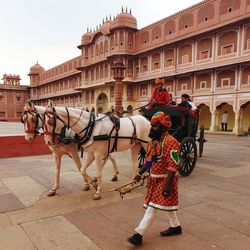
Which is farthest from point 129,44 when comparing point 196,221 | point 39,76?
point 39,76

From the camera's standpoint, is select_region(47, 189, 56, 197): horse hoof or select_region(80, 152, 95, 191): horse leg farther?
select_region(80, 152, 95, 191): horse leg

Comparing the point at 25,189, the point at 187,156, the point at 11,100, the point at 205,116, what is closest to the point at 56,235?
the point at 25,189

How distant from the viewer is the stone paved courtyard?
9.27 ft

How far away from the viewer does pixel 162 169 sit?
2.73 metres

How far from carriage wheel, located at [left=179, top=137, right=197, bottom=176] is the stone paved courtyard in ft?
0.74

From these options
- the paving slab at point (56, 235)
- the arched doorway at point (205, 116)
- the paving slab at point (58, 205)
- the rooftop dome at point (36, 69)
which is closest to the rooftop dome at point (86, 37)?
the arched doorway at point (205, 116)

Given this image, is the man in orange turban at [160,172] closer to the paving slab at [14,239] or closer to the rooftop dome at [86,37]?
the paving slab at [14,239]

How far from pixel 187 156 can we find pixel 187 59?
66.5 ft

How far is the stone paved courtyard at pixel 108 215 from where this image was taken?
2.83 metres

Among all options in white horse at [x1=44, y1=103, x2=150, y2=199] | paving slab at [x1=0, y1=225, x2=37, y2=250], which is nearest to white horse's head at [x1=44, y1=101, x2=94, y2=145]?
white horse at [x1=44, y1=103, x2=150, y2=199]

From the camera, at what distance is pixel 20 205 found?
397 cm

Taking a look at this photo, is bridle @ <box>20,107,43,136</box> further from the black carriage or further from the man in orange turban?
the black carriage

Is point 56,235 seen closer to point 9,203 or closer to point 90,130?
point 9,203

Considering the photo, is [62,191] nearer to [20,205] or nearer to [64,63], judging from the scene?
[20,205]
